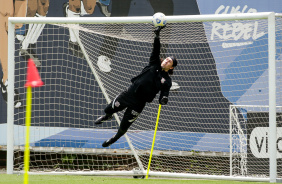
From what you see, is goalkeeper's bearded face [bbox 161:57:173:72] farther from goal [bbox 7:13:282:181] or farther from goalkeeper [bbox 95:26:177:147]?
goal [bbox 7:13:282:181]

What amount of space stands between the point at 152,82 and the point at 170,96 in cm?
286

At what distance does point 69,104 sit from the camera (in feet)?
36.6

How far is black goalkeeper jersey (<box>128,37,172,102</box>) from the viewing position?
27.8 feet

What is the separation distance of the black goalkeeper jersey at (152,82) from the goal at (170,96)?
153cm

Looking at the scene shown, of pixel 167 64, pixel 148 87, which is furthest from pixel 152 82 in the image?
pixel 167 64

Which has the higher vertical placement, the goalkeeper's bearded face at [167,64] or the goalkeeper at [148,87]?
the goalkeeper's bearded face at [167,64]

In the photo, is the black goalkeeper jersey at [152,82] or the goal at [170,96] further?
the goal at [170,96]

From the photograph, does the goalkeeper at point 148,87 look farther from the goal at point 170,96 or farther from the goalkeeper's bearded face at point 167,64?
the goal at point 170,96

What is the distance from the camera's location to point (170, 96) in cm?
1130

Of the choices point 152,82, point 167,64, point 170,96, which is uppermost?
point 167,64

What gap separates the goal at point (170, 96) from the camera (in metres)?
10.5

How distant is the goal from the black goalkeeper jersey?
153 cm

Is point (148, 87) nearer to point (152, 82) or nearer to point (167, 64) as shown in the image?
point (152, 82)

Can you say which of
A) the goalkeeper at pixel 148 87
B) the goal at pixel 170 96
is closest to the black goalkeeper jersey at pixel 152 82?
the goalkeeper at pixel 148 87
